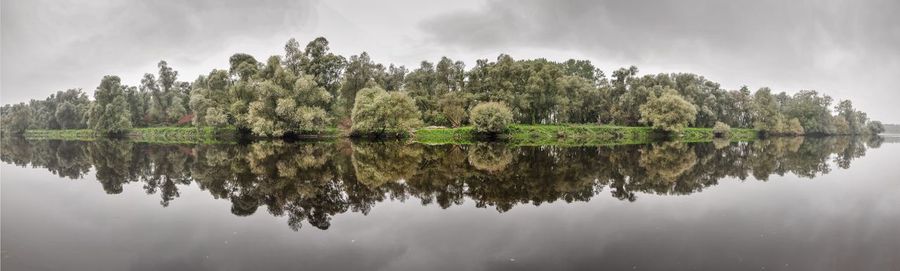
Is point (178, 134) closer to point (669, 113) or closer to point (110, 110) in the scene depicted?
point (110, 110)

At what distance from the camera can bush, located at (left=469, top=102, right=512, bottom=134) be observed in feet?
198

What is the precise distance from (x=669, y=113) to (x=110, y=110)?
98094mm

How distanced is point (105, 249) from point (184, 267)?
2.50 m

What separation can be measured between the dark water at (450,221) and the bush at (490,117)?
38.2 metres

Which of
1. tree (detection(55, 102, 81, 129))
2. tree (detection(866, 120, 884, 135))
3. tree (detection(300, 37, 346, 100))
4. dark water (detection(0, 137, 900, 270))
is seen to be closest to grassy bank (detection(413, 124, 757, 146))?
tree (detection(300, 37, 346, 100))

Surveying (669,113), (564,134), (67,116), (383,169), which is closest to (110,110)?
(67,116)

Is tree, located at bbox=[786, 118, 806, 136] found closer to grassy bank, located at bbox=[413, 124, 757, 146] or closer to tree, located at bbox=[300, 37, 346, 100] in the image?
grassy bank, located at bbox=[413, 124, 757, 146]

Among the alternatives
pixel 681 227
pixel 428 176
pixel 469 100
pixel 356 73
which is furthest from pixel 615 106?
pixel 681 227

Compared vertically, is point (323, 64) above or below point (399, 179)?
above

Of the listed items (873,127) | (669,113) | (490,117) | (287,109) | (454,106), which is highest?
(454,106)

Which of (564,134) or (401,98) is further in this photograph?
(564,134)

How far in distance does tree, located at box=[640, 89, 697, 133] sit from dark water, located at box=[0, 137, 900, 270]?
53226 mm

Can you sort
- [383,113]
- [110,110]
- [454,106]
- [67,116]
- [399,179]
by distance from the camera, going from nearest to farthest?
1. [399,179]
2. [383,113]
3. [454,106]
4. [110,110]
5. [67,116]

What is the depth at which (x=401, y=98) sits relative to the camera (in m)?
62.0
